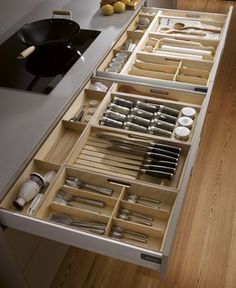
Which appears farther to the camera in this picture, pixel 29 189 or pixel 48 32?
pixel 48 32

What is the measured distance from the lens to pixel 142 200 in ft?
3.44

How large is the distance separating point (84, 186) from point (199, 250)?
0.84 m

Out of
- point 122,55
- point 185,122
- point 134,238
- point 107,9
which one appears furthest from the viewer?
point 107,9

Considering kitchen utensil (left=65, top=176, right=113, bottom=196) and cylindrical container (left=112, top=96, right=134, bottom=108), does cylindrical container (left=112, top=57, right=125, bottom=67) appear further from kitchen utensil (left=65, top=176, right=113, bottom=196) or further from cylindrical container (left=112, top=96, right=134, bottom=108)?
kitchen utensil (left=65, top=176, right=113, bottom=196)

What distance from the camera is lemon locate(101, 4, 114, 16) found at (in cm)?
175

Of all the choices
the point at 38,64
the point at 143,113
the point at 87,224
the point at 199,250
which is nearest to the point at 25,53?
the point at 38,64

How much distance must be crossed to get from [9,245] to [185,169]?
23.6 inches

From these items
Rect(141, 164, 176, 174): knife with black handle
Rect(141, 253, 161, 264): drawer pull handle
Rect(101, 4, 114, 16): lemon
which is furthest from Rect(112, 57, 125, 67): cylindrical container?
Rect(141, 253, 161, 264): drawer pull handle

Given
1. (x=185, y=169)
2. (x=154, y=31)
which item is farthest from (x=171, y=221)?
(x=154, y=31)

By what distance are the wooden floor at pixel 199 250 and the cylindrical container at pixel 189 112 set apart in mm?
722

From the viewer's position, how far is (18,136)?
1105 mm

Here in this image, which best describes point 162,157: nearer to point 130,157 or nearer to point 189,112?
point 130,157

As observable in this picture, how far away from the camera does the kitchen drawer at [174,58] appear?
1.40m

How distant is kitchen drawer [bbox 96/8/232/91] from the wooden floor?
739 millimetres
